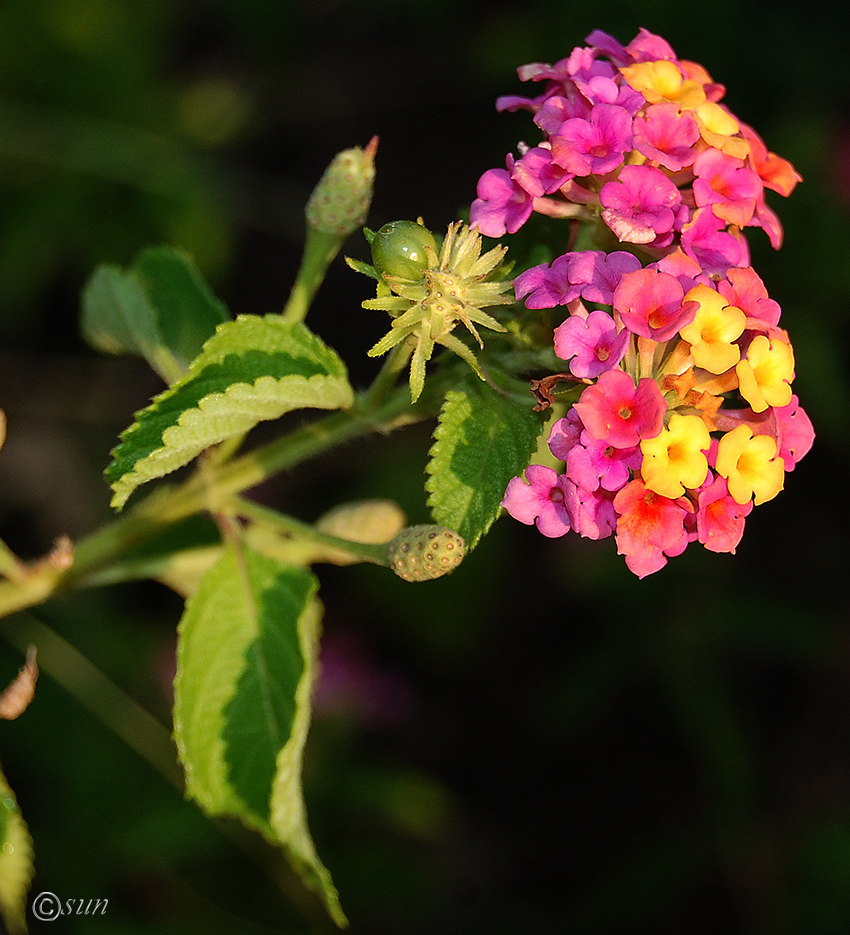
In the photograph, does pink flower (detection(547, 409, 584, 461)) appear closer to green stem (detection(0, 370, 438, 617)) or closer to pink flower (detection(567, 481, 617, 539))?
pink flower (detection(567, 481, 617, 539))

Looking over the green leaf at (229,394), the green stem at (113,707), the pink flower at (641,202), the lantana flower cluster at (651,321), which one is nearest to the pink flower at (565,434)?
the lantana flower cluster at (651,321)

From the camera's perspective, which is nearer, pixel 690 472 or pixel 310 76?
pixel 690 472

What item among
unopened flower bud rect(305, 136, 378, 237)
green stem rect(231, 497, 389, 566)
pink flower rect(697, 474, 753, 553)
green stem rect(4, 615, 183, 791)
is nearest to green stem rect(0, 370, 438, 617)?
green stem rect(231, 497, 389, 566)

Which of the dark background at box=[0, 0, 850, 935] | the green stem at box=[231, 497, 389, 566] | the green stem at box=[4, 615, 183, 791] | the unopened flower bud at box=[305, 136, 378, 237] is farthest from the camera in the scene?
the dark background at box=[0, 0, 850, 935]

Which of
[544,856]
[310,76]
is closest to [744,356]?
[544,856]

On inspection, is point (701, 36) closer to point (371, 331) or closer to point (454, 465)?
point (371, 331)

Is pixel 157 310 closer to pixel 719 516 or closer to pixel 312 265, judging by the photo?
pixel 312 265
